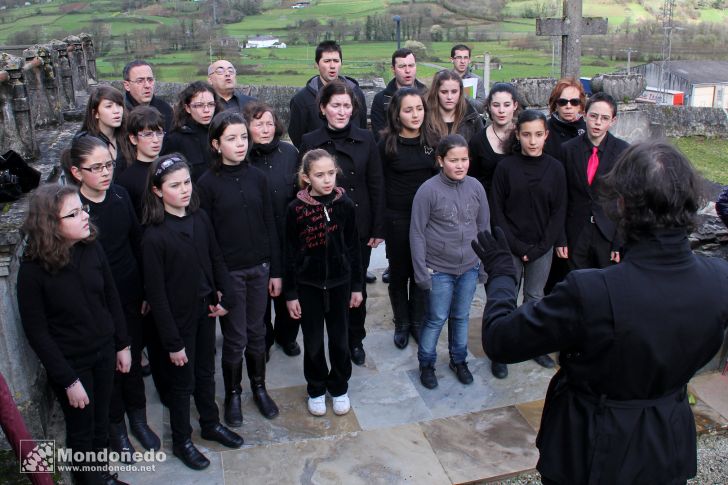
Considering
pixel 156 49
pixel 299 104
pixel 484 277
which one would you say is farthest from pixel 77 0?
pixel 484 277

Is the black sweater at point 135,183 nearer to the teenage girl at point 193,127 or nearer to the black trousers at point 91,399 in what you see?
the teenage girl at point 193,127

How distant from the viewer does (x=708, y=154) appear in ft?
46.2

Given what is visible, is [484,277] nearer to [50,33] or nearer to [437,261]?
[437,261]

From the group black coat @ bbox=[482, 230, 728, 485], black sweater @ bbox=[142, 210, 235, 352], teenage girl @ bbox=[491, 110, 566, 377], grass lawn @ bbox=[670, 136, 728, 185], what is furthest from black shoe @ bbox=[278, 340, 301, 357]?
grass lawn @ bbox=[670, 136, 728, 185]

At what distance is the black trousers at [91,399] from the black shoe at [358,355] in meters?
1.89

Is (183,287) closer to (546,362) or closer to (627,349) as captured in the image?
(627,349)

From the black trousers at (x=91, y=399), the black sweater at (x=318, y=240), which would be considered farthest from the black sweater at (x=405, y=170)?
the black trousers at (x=91, y=399)

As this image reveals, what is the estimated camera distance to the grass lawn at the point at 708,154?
42.4 feet

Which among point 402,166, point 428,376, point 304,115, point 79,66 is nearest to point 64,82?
point 304,115

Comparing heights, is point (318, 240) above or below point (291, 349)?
above

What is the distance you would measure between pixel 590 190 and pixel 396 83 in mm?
2246

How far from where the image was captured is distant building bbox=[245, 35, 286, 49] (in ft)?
71.8

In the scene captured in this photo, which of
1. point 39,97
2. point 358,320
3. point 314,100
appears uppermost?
point 39,97

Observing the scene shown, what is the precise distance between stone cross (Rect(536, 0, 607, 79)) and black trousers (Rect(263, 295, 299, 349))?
5.49 metres
